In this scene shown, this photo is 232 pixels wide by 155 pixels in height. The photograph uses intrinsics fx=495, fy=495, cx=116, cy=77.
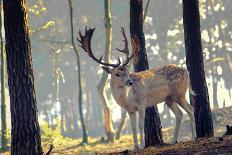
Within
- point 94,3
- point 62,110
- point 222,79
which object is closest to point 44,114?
point 62,110

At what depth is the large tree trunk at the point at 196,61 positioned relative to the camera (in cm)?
1213

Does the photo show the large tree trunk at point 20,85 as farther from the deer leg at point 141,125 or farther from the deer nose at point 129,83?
the deer leg at point 141,125

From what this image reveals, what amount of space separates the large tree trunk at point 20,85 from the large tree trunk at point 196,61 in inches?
167

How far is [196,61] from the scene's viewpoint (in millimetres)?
12266

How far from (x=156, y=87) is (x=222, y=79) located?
39717 mm

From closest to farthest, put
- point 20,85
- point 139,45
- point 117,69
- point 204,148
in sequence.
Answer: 1. point 204,148
2. point 20,85
3. point 139,45
4. point 117,69

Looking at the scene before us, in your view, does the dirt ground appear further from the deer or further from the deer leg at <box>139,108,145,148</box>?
the deer

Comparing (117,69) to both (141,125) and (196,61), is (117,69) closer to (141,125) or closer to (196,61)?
(141,125)

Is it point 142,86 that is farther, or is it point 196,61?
point 142,86

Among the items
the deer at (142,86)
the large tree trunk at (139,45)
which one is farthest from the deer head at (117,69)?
the large tree trunk at (139,45)

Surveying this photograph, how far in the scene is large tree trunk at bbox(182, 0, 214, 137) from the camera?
1213cm

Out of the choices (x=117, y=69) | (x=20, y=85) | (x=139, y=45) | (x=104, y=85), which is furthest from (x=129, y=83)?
(x=104, y=85)

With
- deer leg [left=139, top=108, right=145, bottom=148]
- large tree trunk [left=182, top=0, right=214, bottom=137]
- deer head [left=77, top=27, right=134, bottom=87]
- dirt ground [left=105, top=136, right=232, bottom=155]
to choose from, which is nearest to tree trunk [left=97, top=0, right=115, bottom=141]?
deer head [left=77, top=27, right=134, bottom=87]

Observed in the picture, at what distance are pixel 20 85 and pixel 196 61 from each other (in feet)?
15.1
